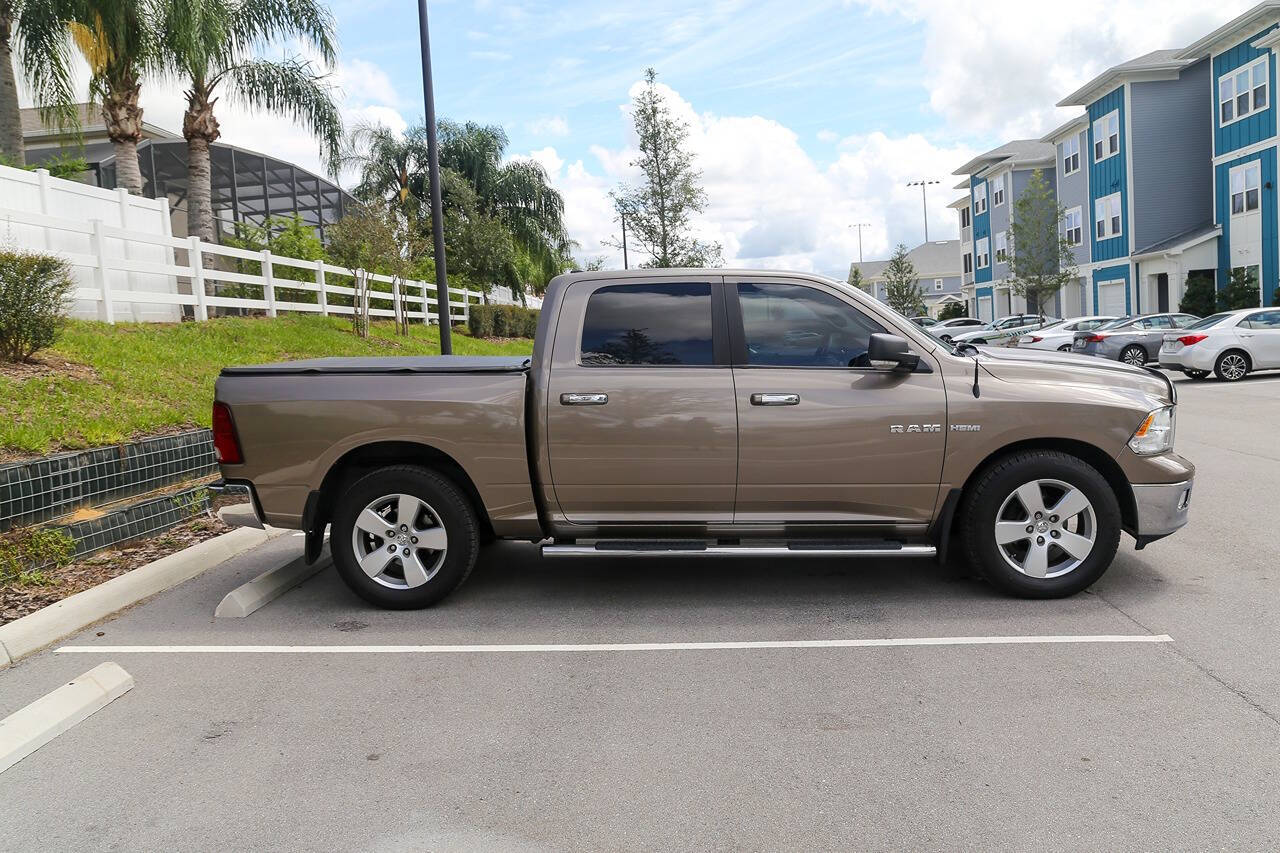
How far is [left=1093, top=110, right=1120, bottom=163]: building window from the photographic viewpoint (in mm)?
39531

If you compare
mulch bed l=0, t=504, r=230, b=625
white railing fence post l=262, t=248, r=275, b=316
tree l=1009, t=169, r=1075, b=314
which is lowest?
mulch bed l=0, t=504, r=230, b=625

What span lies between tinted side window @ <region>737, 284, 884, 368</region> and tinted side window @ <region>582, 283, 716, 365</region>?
10.5 inches

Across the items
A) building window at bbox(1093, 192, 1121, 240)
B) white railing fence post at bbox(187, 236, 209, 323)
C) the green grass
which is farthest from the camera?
building window at bbox(1093, 192, 1121, 240)

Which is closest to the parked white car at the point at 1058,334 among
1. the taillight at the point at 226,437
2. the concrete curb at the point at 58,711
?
the taillight at the point at 226,437

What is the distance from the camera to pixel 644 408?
225 inches

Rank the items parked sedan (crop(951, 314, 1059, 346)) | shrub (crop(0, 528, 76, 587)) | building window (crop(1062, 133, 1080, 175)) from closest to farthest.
A: shrub (crop(0, 528, 76, 587)) → parked sedan (crop(951, 314, 1059, 346)) → building window (crop(1062, 133, 1080, 175))

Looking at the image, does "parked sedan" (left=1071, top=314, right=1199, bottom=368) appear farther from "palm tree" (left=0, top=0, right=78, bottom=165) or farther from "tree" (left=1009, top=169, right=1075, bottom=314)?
"palm tree" (left=0, top=0, right=78, bottom=165)

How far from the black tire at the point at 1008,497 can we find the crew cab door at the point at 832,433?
27cm

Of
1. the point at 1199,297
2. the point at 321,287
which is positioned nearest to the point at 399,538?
the point at 321,287

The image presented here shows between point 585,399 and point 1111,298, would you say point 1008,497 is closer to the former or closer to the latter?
point 585,399

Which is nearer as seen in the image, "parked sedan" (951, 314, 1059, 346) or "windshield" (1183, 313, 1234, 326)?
"windshield" (1183, 313, 1234, 326)

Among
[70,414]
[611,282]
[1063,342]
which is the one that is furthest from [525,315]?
[611,282]

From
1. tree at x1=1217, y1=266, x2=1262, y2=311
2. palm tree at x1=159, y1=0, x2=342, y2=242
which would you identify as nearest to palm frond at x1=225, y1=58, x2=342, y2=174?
palm tree at x1=159, y1=0, x2=342, y2=242

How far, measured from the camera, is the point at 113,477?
775cm
